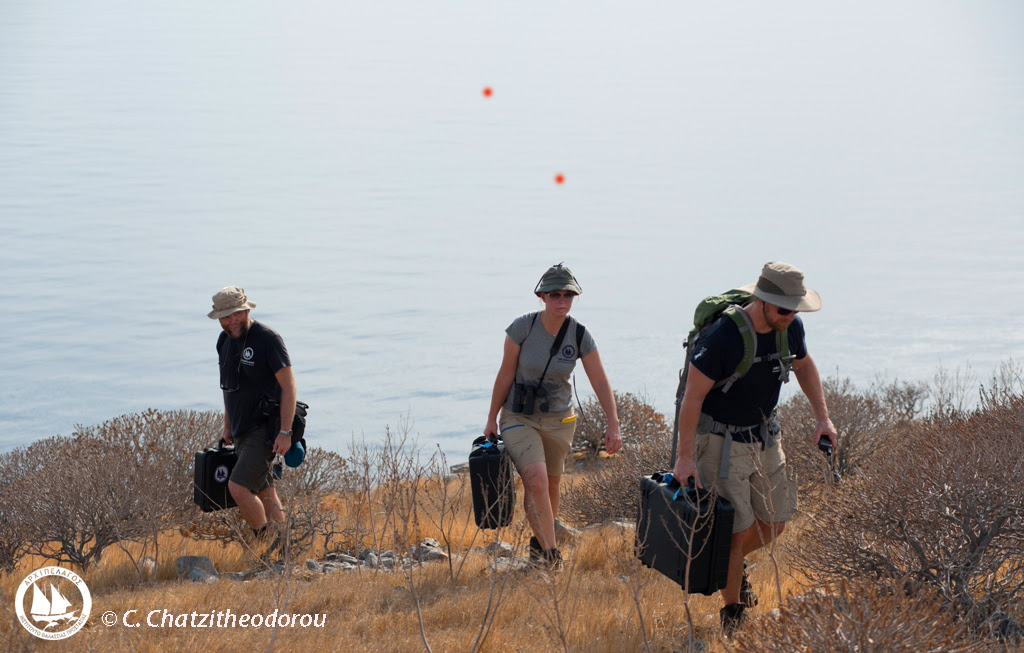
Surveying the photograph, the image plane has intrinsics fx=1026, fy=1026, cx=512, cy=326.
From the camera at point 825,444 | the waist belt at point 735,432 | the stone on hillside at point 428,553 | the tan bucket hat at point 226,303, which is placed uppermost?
the tan bucket hat at point 226,303

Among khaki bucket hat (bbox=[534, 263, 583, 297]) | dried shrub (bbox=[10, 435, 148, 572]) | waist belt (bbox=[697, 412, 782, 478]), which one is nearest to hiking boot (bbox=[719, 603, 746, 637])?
waist belt (bbox=[697, 412, 782, 478])

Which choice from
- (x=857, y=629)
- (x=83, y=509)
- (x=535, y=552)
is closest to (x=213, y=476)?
(x=83, y=509)

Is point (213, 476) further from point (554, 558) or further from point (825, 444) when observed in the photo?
point (825, 444)

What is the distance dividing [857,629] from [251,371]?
13.7 ft

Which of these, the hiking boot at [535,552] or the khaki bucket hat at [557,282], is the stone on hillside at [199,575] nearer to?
the hiking boot at [535,552]

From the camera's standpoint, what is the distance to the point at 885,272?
384 feet

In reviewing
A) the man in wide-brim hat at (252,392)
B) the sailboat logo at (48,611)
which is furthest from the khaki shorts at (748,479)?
the sailboat logo at (48,611)

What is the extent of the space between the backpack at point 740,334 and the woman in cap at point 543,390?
1011 mm

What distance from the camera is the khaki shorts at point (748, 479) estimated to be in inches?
194

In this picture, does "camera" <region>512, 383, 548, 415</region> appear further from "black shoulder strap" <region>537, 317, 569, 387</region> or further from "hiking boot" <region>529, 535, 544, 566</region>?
"hiking boot" <region>529, 535, 544, 566</region>

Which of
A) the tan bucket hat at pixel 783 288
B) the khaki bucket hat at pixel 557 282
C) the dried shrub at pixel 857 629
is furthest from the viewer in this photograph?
the khaki bucket hat at pixel 557 282

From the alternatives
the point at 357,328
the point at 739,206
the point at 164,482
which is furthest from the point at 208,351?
the point at 739,206

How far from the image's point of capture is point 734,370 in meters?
4.76

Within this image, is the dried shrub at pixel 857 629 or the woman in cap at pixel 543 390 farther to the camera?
the woman in cap at pixel 543 390
